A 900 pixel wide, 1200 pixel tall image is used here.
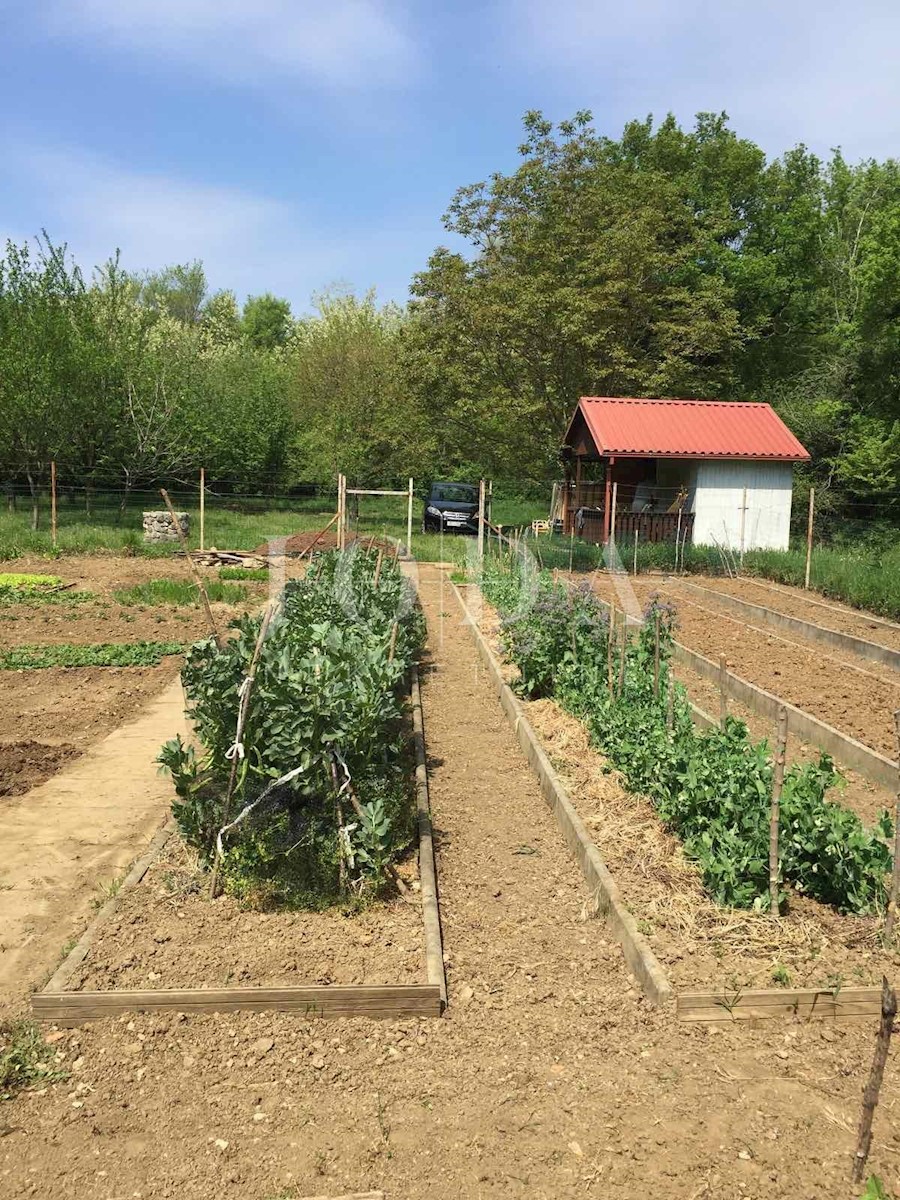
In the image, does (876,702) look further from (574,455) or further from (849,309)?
(849,309)

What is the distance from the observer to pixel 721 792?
4.81 meters

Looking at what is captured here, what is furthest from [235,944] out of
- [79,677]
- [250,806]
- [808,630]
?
[808,630]

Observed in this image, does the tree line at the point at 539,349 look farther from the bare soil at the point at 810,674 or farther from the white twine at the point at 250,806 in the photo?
the white twine at the point at 250,806

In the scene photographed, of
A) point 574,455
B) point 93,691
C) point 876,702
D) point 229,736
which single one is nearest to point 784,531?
point 574,455

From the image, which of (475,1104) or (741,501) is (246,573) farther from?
(475,1104)

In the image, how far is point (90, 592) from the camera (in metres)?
15.4

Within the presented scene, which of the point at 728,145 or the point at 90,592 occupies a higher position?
the point at 728,145

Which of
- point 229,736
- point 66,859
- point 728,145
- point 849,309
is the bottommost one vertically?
point 66,859

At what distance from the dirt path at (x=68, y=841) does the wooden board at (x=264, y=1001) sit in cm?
37

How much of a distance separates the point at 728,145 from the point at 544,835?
96.6 ft

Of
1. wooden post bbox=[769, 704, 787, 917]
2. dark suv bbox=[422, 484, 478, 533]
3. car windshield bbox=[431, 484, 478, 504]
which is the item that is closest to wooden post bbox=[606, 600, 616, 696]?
wooden post bbox=[769, 704, 787, 917]

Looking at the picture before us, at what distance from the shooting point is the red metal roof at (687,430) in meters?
20.0

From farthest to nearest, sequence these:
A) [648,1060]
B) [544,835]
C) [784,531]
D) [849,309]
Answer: [849,309] → [784,531] → [544,835] → [648,1060]

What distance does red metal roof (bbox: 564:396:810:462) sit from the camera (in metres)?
20.0
